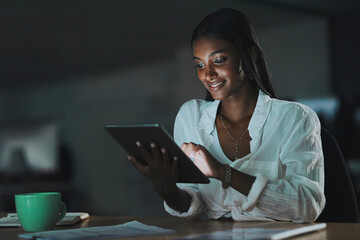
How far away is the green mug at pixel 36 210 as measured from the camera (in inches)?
52.1

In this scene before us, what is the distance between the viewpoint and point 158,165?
1.42 metres

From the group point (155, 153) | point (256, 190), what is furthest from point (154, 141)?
point (256, 190)

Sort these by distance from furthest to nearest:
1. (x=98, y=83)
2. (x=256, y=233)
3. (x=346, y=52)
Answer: (x=346, y=52), (x=98, y=83), (x=256, y=233)

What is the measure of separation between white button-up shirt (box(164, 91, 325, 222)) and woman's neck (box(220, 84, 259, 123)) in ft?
0.16

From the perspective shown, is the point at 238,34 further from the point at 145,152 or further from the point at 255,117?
the point at 145,152

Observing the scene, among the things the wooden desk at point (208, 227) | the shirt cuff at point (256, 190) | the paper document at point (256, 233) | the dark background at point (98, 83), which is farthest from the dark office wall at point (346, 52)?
the paper document at point (256, 233)

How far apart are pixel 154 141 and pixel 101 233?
28cm

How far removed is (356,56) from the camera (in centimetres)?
568

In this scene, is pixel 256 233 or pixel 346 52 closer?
pixel 256 233

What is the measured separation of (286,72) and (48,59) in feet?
8.45

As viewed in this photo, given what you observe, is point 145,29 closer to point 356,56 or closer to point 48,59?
point 48,59

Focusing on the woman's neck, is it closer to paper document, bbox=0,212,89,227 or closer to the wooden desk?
the wooden desk

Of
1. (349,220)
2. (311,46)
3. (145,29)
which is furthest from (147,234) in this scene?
(311,46)

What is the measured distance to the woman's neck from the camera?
191 centimetres
